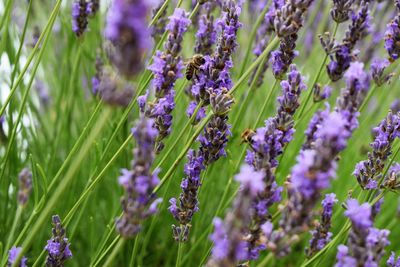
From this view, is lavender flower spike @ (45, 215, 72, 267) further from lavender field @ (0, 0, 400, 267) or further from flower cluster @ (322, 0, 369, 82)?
flower cluster @ (322, 0, 369, 82)

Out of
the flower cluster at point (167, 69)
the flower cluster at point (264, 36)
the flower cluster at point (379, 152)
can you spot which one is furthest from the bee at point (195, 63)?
the flower cluster at point (379, 152)

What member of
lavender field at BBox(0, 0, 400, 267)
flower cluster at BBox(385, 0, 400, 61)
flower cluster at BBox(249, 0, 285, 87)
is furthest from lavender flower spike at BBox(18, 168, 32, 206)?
flower cluster at BBox(385, 0, 400, 61)

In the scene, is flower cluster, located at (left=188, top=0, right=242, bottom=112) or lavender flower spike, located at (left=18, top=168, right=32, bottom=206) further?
flower cluster, located at (left=188, top=0, right=242, bottom=112)

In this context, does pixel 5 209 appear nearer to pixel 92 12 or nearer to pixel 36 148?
pixel 36 148

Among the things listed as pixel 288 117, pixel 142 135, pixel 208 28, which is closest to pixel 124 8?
pixel 142 135

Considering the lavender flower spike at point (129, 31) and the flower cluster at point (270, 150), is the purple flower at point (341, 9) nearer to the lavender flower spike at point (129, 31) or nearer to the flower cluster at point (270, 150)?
the flower cluster at point (270, 150)
